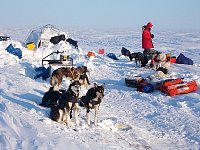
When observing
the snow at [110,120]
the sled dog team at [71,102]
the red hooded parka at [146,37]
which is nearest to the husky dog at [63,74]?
the snow at [110,120]

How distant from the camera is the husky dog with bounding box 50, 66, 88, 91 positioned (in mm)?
11555

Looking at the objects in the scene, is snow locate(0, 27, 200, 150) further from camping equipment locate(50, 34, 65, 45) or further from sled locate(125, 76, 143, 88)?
camping equipment locate(50, 34, 65, 45)

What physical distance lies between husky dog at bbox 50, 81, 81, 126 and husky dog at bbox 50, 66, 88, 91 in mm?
3641

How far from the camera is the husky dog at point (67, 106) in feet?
24.5

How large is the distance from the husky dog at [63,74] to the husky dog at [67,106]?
3641 millimetres

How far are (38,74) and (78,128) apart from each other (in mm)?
6464

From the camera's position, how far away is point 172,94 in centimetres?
1134

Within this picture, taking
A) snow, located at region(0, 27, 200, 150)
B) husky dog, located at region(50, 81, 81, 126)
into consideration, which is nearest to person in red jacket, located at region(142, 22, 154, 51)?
snow, located at region(0, 27, 200, 150)

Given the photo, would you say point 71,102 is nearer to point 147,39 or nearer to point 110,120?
point 110,120

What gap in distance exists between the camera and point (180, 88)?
11.5 meters

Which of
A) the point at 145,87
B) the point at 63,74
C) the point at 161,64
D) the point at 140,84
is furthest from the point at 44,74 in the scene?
the point at 161,64

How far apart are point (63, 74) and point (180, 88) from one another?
3824 millimetres

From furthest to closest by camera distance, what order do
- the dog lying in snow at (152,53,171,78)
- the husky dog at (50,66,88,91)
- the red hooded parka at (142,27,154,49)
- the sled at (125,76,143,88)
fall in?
the red hooded parka at (142,27,154,49)
the dog lying in snow at (152,53,171,78)
the sled at (125,76,143,88)
the husky dog at (50,66,88,91)

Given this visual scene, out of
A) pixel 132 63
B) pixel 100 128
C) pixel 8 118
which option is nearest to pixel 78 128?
pixel 100 128
